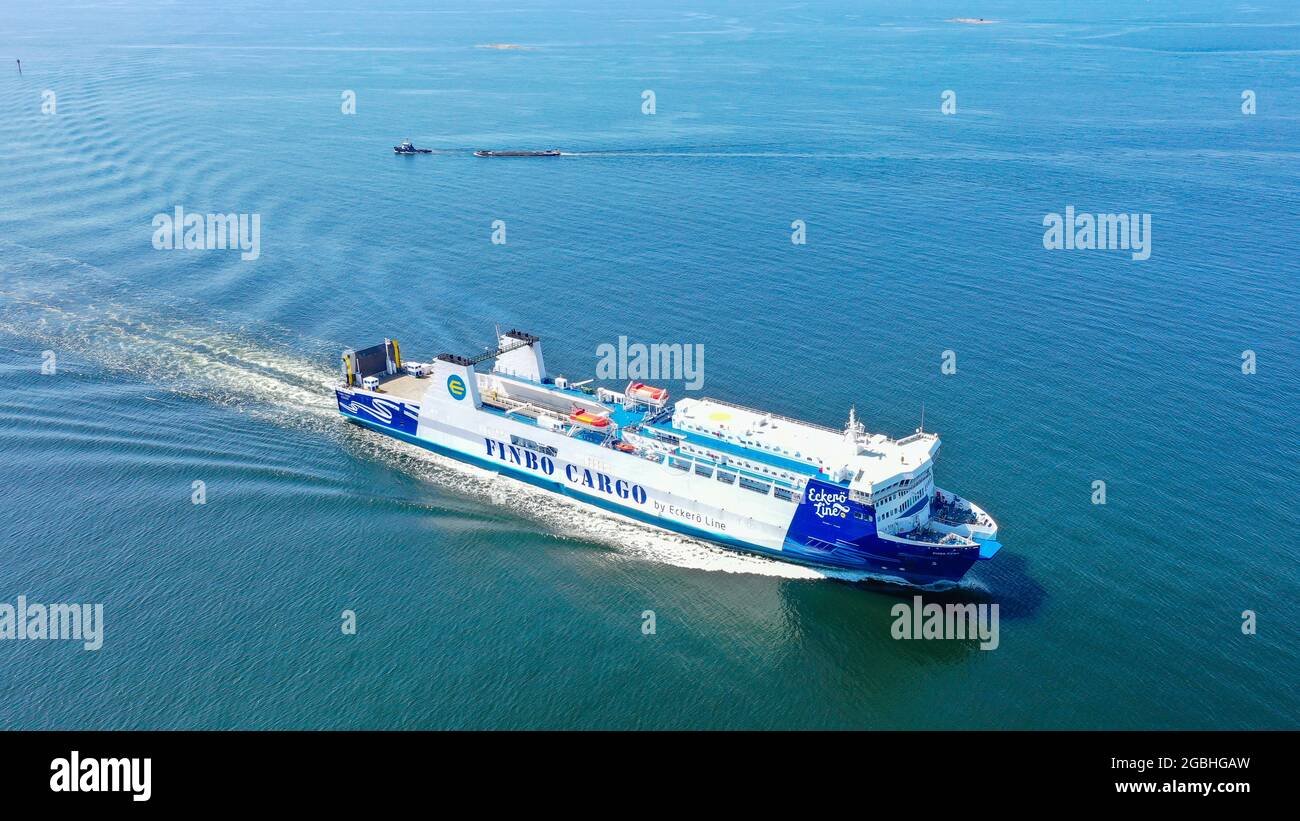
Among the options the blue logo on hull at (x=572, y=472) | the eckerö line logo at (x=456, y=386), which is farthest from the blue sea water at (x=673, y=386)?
the eckerö line logo at (x=456, y=386)

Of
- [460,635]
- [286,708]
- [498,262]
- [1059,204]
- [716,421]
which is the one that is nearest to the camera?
[286,708]

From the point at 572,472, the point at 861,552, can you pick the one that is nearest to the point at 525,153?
the point at 572,472

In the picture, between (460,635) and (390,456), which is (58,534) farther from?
(460,635)

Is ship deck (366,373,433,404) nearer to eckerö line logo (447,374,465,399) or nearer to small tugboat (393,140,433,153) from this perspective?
eckerö line logo (447,374,465,399)

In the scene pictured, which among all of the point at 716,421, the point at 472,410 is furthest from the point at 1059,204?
the point at 472,410

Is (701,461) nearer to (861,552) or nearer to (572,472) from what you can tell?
(572,472)

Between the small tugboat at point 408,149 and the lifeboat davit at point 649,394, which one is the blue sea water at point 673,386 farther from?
the lifeboat davit at point 649,394

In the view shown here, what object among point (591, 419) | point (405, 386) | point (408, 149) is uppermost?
point (408, 149)
